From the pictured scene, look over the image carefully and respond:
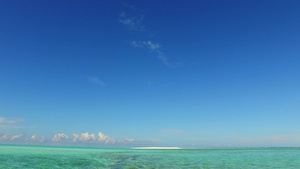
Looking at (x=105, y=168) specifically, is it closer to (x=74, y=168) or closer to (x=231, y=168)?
(x=74, y=168)

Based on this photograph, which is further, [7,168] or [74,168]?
[74,168]

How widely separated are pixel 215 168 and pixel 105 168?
971 centimetres

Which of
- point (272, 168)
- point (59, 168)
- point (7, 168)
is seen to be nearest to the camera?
point (7, 168)

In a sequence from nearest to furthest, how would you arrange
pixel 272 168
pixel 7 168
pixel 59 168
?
pixel 7 168
pixel 59 168
pixel 272 168

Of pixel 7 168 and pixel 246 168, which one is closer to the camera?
pixel 7 168

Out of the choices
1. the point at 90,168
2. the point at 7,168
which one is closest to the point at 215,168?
the point at 90,168

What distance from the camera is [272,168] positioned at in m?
19.2

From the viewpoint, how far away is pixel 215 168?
62.1 ft

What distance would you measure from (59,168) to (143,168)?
7.15 meters

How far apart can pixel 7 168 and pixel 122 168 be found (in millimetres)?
9104

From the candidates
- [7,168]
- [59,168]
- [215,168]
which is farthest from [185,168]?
[7,168]

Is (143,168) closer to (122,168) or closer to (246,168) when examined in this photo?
(122,168)

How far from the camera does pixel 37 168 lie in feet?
57.0

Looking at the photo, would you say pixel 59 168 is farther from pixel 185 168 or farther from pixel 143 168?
pixel 185 168
